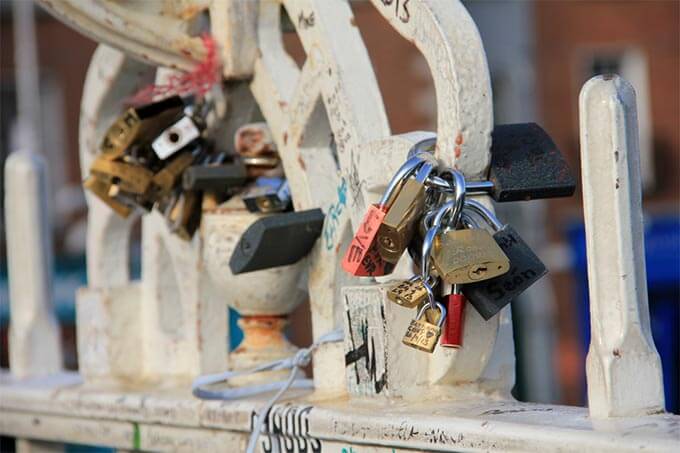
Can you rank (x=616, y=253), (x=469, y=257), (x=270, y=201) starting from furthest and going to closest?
(x=270, y=201) < (x=469, y=257) < (x=616, y=253)

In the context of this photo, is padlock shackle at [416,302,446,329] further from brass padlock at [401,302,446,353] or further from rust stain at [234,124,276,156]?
rust stain at [234,124,276,156]

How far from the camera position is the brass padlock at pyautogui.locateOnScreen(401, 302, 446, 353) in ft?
6.72

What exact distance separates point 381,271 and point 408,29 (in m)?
0.34

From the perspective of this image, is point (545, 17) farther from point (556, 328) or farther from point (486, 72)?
point (486, 72)

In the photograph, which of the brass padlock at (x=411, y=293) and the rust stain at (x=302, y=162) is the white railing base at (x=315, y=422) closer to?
the brass padlock at (x=411, y=293)

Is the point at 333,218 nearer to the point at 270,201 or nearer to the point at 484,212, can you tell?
the point at 270,201

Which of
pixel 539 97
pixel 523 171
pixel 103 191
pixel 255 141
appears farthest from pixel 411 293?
pixel 539 97

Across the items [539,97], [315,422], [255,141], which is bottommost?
[315,422]

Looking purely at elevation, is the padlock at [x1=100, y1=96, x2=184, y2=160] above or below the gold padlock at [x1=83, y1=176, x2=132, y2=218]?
above

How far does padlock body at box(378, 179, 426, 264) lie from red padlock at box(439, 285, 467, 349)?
99 mm

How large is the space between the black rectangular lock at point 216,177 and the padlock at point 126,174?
0.48ft

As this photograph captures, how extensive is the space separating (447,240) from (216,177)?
31.0 inches

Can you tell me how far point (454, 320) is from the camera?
82.5 inches

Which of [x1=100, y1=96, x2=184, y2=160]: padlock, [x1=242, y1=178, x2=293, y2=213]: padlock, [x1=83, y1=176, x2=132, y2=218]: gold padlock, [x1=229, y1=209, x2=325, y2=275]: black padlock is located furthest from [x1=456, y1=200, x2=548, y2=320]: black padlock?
[x1=83, y1=176, x2=132, y2=218]: gold padlock
